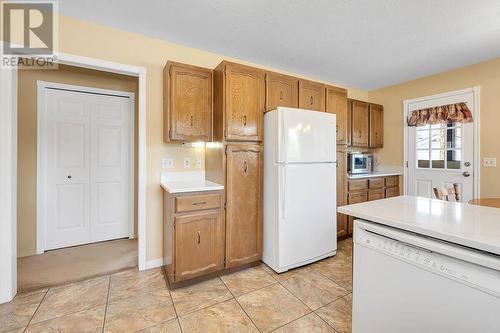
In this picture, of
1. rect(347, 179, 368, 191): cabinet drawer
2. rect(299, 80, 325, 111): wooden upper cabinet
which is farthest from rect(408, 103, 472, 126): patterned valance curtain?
rect(299, 80, 325, 111): wooden upper cabinet

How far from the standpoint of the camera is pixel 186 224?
2170 millimetres

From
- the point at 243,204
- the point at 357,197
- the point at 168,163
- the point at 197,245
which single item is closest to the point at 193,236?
the point at 197,245

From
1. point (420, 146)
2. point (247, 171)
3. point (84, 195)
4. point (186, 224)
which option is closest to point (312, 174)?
point (247, 171)

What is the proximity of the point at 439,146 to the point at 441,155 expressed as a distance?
0.14 meters

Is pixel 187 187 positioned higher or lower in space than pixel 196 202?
higher

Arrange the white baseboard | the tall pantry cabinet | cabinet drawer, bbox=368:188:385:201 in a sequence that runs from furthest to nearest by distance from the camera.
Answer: cabinet drawer, bbox=368:188:385:201 < the white baseboard < the tall pantry cabinet

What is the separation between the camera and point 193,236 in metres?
2.21

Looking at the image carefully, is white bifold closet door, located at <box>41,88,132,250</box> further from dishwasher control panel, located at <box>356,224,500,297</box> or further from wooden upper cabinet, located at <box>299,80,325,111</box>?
dishwasher control panel, located at <box>356,224,500,297</box>

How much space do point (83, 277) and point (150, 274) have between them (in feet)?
2.11

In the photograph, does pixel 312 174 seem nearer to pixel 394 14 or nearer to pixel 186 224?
pixel 186 224

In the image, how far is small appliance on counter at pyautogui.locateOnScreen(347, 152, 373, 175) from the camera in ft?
12.3

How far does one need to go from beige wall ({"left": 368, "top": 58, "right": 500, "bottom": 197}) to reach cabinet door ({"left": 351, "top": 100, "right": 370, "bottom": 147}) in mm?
535

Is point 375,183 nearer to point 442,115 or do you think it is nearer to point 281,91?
point 442,115

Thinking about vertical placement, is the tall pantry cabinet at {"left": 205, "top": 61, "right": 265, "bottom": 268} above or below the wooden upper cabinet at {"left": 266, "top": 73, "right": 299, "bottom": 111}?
below
